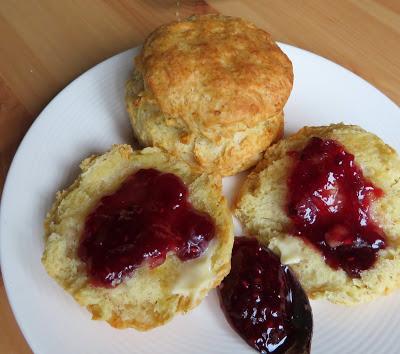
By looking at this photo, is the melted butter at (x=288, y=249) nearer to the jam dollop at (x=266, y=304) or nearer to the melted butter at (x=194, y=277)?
the jam dollop at (x=266, y=304)

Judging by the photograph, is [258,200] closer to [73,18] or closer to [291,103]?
[291,103]

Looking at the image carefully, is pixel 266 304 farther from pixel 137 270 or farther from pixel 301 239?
pixel 137 270

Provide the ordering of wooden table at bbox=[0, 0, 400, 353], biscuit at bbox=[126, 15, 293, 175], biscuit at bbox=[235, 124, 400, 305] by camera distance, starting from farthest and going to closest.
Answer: wooden table at bbox=[0, 0, 400, 353], biscuit at bbox=[126, 15, 293, 175], biscuit at bbox=[235, 124, 400, 305]

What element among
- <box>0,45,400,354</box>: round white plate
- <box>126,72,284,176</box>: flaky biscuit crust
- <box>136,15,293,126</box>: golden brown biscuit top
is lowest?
<box>0,45,400,354</box>: round white plate

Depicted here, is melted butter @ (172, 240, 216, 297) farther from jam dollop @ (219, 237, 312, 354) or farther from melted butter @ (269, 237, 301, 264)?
melted butter @ (269, 237, 301, 264)

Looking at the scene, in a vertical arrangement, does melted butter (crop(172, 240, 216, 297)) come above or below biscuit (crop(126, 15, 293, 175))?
below

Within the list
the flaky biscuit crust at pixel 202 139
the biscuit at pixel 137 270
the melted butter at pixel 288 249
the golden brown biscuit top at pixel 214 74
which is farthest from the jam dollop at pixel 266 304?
the golden brown biscuit top at pixel 214 74

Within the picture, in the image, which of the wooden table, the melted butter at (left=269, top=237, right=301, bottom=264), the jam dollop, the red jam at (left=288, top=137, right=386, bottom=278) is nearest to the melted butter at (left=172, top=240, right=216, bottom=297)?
the jam dollop
